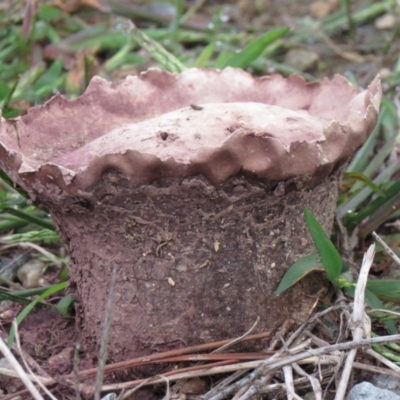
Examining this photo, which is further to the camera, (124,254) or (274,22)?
(274,22)

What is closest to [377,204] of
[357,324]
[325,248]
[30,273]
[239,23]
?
[325,248]

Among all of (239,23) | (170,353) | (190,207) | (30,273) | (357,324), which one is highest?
(190,207)

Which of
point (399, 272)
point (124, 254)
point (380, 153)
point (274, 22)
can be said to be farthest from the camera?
point (274, 22)

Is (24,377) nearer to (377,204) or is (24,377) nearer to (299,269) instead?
(299,269)

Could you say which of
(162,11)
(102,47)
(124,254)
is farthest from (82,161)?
(162,11)

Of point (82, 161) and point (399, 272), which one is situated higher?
point (82, 161)

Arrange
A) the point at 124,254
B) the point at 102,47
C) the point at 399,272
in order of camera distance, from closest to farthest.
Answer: the point at 124,254
the point at 399,272
the point at 102,47

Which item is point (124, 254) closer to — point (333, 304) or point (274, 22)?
point (333, 304)
